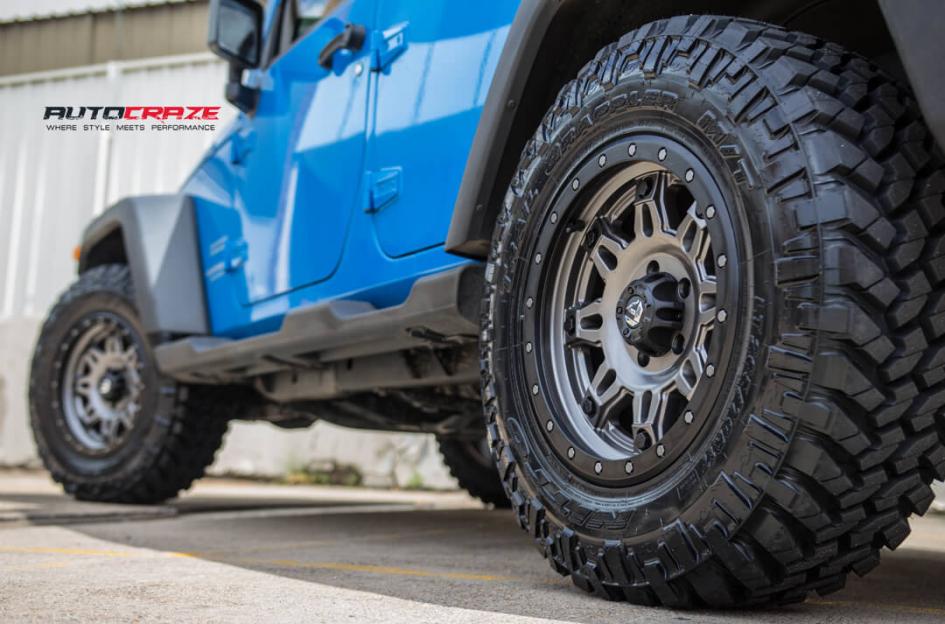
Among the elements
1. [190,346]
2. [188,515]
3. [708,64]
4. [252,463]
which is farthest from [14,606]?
[252,463]

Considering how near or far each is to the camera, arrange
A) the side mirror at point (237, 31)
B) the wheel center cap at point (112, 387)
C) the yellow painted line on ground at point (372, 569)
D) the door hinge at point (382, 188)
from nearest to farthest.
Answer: the yellow painted line on ground at point (372, 569), the door hinge at point (382, 188), the side mirror at point (237, 31), the wheel center cap at point (112, 387)

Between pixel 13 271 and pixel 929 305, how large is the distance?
9.35 metres

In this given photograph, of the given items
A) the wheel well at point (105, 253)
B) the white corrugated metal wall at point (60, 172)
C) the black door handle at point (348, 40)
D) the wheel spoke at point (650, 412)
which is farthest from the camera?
the white corrugated metal wall at point (60, 172)

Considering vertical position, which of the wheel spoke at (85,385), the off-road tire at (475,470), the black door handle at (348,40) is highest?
the black door handle at (348,40)

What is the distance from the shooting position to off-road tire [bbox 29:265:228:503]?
4125 mm

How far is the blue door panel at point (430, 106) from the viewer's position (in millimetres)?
2373

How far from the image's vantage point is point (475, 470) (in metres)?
4.94

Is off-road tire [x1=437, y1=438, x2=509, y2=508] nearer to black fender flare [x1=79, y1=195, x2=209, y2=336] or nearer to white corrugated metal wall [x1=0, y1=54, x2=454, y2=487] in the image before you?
black fender flare [x1=79, y1=195, x2=209, y2=336]

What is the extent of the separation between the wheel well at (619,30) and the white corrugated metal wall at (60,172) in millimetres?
6166

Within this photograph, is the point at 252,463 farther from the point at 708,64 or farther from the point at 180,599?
the point at 708,64

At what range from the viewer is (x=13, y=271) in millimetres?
9391

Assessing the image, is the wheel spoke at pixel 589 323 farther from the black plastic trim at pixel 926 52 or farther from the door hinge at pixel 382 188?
the door hinge at pixel 382 188

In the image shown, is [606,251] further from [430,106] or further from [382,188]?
[382,188]

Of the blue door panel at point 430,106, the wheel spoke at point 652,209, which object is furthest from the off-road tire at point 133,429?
the wheel spoke at point 652,209
